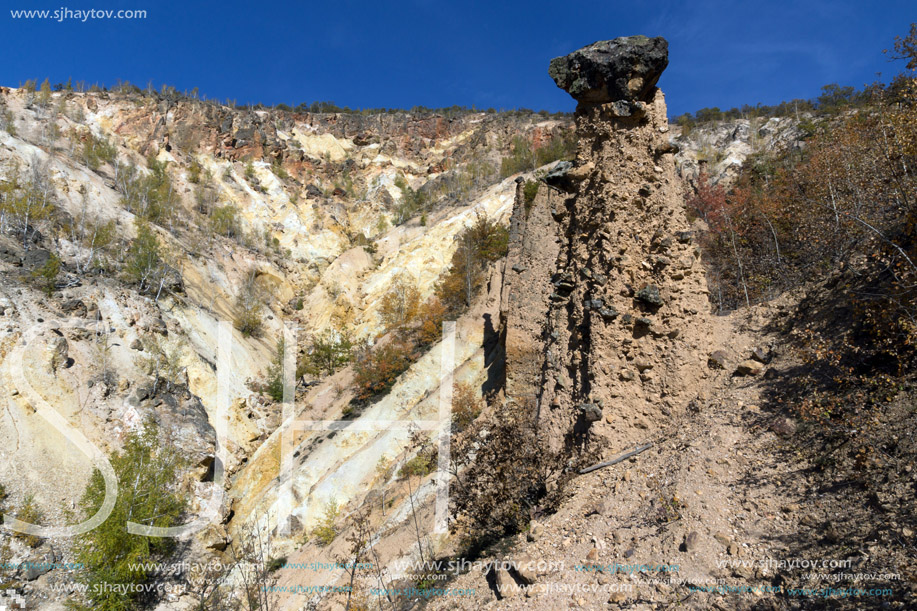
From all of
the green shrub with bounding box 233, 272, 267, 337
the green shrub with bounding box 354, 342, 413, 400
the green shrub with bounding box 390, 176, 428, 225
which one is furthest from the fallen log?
the green shrub with bounding box 390, 176, 428, 225

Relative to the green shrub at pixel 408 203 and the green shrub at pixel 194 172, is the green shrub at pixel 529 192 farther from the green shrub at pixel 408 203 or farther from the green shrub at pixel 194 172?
the green shrub at pixel 194 172

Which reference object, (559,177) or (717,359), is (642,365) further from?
(559,177)

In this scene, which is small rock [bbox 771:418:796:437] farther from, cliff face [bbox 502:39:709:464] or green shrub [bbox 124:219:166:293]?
green shrub [bbox 124:219:166:293]

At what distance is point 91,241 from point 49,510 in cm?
1600

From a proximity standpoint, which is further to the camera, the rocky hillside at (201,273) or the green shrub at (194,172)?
the green shrub at (194,172)

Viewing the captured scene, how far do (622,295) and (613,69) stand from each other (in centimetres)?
390

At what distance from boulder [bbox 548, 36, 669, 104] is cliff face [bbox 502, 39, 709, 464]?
0.18m

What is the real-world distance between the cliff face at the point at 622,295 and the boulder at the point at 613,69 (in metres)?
0.18

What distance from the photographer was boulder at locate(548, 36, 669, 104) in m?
7.39

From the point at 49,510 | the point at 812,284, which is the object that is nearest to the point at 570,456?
the point at 812,284

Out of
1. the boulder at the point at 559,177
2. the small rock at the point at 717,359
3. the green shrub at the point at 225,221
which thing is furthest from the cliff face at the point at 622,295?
the green shrub at the point at 225,221

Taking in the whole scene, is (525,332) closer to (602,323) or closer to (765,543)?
(602,323)

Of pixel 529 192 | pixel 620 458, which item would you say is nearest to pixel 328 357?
pixel 529 192

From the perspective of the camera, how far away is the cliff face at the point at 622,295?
6.81 meters
